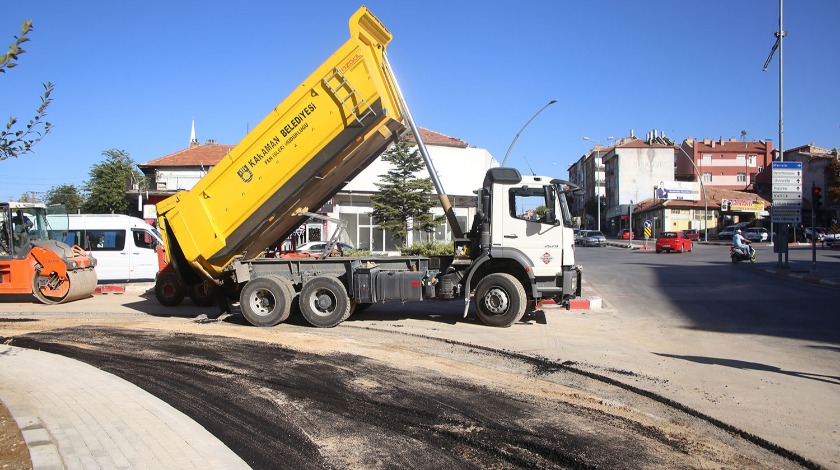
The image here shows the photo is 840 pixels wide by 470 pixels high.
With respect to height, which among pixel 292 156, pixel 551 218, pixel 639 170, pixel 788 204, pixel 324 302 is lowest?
pixel 324 302

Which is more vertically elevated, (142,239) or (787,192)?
(787,192)

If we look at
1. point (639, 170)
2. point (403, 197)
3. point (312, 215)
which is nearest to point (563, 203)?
point (312, 215)

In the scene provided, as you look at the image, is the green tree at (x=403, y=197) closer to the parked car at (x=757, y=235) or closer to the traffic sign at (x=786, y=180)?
the traffic sign at (x=786, y=180)

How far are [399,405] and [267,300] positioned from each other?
20.0ft

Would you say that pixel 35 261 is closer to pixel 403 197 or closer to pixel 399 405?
pixel 399 405

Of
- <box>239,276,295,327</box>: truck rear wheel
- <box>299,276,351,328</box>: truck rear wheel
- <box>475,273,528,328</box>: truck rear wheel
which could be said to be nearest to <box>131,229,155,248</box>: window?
<box>239,276,295,327</box>: truck rear wheel

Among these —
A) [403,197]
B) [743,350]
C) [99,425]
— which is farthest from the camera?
[403,197]

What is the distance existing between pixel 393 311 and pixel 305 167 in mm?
4568

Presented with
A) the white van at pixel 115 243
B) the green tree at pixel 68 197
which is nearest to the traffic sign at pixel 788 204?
the white van at pixel 115 243

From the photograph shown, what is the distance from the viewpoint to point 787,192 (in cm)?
2284

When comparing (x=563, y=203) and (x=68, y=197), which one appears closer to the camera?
(x=563, y=203)

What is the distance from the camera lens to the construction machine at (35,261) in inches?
566

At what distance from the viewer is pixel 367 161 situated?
1178 centimetres

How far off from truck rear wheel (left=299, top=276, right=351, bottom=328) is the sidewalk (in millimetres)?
4316
